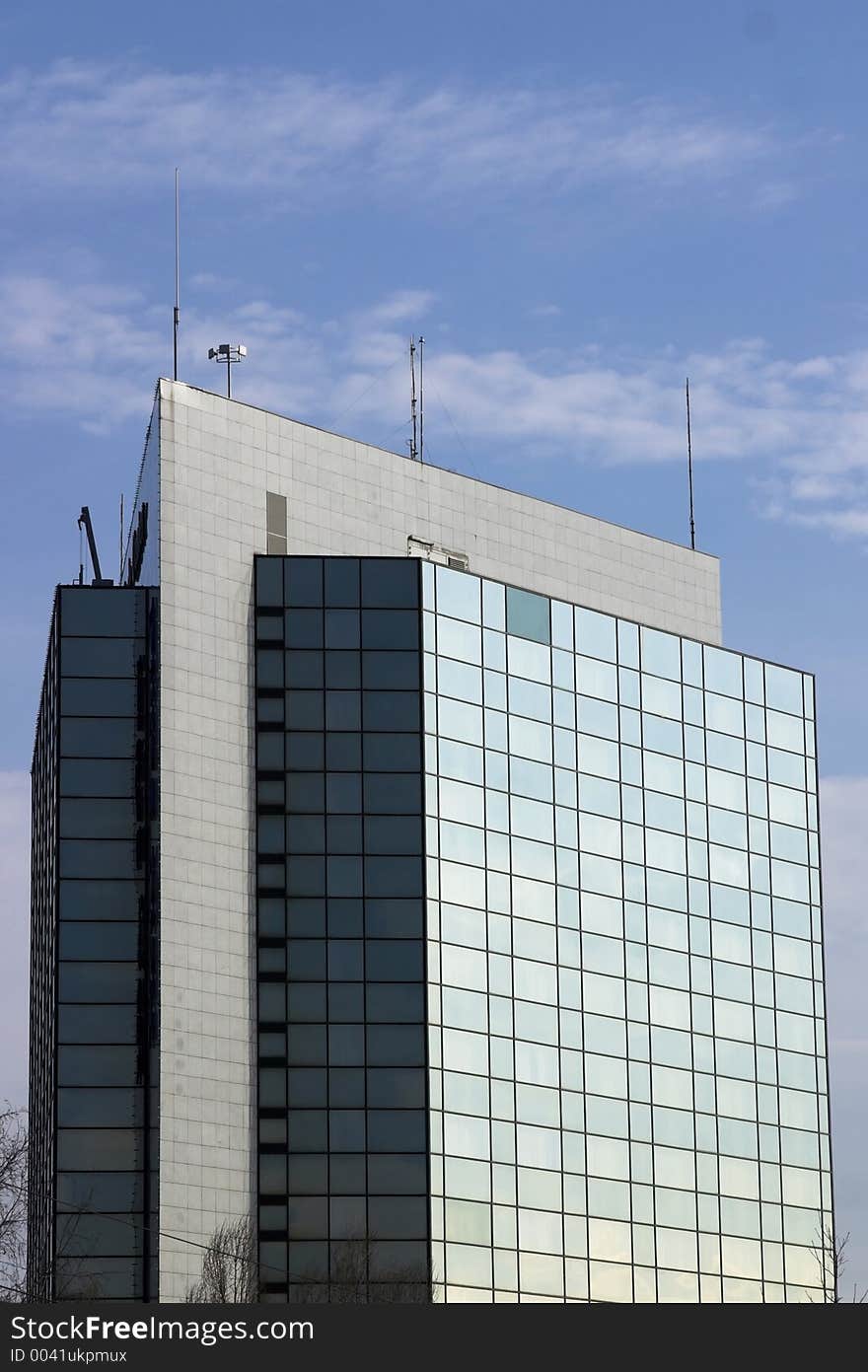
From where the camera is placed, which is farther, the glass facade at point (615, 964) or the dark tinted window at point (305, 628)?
the dark tinted window at point (305, 628)

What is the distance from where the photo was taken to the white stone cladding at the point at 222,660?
105 metres

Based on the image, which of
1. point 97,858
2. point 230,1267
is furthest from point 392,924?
point 230,1267

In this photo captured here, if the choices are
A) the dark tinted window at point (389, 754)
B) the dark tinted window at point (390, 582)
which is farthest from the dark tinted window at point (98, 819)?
the dark tinted window at point (390, 582)

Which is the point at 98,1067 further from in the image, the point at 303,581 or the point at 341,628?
the point at 303,581

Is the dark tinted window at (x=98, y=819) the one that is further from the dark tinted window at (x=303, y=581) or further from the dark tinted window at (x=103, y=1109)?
the dark tinted window at (x=303, y=581)

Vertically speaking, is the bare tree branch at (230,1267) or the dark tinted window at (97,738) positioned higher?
the dark tinted window at (97,738)

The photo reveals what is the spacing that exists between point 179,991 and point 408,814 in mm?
13841

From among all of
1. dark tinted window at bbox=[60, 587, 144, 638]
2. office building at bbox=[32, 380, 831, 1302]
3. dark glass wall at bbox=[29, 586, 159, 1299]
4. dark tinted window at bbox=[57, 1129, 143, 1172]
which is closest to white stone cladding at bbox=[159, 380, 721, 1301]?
office building at bbox=[32, 380, 831, 1302]

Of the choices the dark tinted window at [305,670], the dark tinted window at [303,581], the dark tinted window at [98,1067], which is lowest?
the dark tinted window at [98,1067]

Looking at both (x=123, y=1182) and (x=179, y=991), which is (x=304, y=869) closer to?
(x=179, y=991)

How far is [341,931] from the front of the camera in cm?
10944

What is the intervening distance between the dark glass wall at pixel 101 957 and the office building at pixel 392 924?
0.16 metres

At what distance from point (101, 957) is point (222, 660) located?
14841mm

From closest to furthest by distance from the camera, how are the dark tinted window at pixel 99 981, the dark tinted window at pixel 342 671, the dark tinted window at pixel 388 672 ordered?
the dark tinted window at pixel 99 981, the dark tinted window at pixel 342 671, the dark tinted window at pixel 388 672
